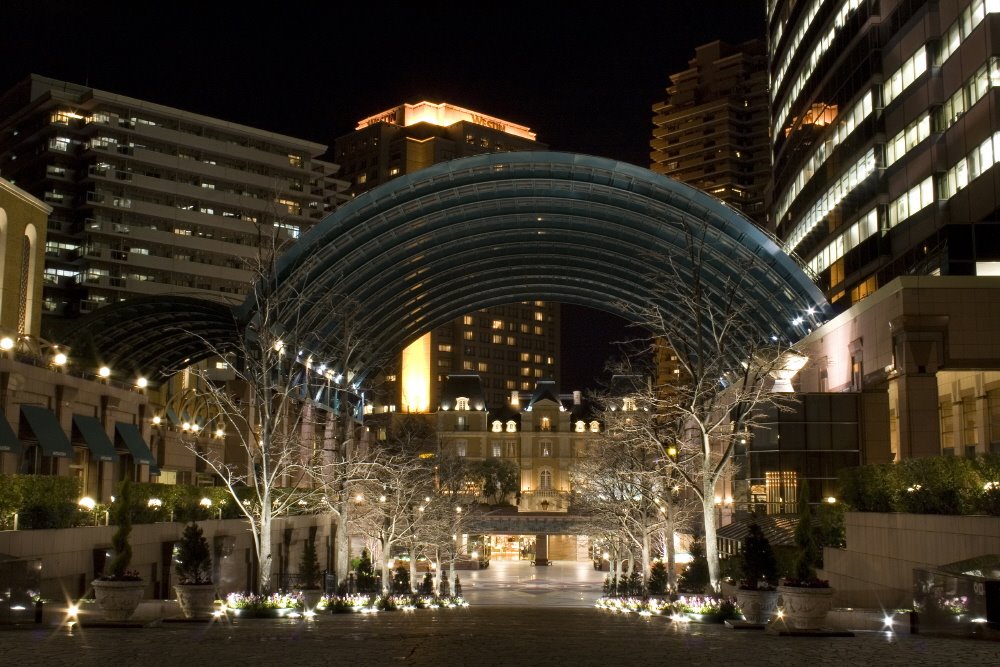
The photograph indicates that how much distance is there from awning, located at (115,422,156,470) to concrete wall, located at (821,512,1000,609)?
35.3m

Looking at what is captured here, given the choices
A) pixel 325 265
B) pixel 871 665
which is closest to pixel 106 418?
pixel 325 265

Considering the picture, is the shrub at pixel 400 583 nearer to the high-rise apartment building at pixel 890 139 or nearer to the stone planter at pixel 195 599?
the high-rise apartment building at pixel 890 139

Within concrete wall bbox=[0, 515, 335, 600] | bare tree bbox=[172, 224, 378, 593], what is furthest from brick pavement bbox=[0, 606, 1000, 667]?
bare tree bbox=[172, 224, 378, 593]

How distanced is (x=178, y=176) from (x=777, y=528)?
8629 cm

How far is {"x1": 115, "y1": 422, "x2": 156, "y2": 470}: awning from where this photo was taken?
2149 inches

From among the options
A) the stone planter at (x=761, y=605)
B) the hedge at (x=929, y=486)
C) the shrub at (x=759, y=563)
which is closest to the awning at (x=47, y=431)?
the shrub at (x=759, y=563)

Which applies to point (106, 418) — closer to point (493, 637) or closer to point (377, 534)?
point (377, 534)

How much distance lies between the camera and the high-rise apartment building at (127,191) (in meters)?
109

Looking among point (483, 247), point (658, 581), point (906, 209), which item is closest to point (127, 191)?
point (483, 247)

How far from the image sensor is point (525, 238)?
267 ft

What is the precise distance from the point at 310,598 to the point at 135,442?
27.0m

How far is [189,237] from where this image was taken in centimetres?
11594

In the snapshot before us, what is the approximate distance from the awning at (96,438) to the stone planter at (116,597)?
2730cm

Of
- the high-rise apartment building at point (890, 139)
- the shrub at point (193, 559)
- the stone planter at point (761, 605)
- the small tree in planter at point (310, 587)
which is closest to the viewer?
the stone planter at point (761, 605)
